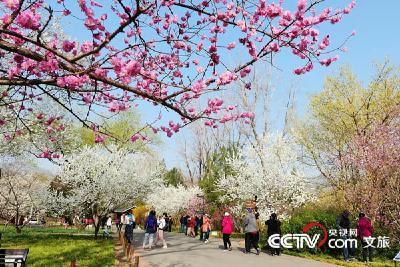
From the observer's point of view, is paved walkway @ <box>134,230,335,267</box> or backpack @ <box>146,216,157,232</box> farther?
backpack @ <box>146,216,157,232</box>

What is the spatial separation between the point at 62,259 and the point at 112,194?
1153cm

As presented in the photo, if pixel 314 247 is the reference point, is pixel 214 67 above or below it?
above

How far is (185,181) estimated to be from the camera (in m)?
65.1

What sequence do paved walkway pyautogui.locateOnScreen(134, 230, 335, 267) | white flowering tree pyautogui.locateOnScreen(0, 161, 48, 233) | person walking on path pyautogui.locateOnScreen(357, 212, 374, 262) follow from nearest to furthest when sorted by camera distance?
paved walkway pyautogui.locateOnScreen(134, 230, 335, 267) → person walking on path pyautogui.locateOnScreen(357, 212, 374, 262) → white flowering tree pyautogui.locateOnScreen(0, 161, 48, 233)

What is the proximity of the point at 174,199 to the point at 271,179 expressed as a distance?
2662 centimetres

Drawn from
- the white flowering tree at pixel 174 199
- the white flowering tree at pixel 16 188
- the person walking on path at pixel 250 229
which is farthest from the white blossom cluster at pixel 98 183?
the white flowering tree at pixel 174 199

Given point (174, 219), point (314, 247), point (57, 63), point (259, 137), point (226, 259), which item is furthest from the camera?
point (174, 219)

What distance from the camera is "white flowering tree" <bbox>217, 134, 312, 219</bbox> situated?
2694cm

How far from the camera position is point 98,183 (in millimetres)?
24891

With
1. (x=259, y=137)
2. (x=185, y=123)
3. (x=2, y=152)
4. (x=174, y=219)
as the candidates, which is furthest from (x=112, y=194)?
(x=174, y=219)

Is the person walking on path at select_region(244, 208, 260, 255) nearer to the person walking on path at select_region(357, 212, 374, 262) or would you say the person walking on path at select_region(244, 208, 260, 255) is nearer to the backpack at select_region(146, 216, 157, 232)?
the person walking on path at select_region(357, 212, 374, 262)

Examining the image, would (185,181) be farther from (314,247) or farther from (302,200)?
(314,247)

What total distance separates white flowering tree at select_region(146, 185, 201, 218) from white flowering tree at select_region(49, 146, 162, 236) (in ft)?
67.2

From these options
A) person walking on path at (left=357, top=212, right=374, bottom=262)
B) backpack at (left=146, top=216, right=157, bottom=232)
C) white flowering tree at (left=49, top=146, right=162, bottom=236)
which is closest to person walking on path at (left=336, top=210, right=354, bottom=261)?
person walking on path at (left=357, top=212, right=374, bottom=262)
